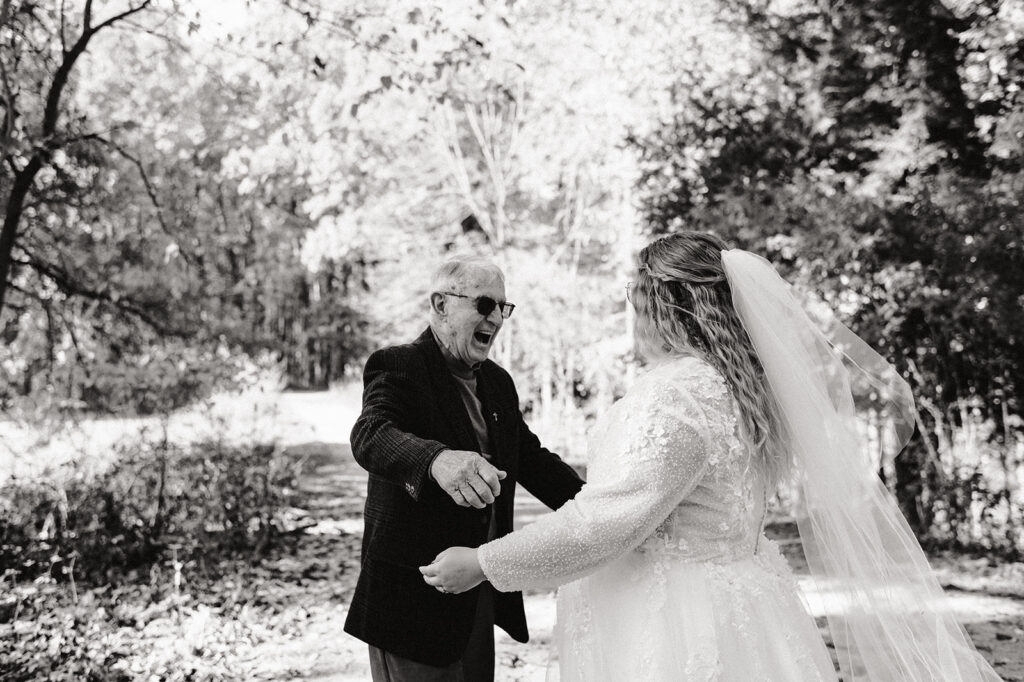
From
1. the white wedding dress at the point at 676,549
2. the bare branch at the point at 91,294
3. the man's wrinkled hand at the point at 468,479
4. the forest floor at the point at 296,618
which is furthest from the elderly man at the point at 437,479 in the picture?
the bare branch at the point at 91,294

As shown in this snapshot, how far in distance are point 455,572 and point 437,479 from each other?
269 mm

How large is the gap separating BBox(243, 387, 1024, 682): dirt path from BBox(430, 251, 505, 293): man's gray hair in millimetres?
3201

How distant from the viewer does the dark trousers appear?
273 centimetres

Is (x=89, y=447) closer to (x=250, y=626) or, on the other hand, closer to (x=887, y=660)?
(x=250, y=626)

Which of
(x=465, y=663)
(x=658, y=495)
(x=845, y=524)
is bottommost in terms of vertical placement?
(x=465, y=663)

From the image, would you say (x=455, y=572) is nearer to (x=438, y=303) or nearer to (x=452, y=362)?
(x=452, y=362)

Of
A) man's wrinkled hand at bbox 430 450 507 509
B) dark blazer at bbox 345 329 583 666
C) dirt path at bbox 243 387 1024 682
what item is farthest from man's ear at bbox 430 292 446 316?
dirt path at bbox 243 387 1024 682

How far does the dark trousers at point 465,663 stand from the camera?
273cm

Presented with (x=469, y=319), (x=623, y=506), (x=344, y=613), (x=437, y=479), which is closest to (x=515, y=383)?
(x=344, y=613)

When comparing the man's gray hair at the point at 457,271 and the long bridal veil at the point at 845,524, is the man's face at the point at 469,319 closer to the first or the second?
the man's gray hair at the point at 457,271

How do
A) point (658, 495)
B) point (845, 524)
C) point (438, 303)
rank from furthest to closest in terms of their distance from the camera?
point (438, 303) < point (845, 524) < point (658, 495)

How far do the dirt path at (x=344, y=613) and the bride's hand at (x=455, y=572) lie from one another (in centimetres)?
317

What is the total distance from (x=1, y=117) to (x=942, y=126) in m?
7.88

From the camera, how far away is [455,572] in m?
2.44
